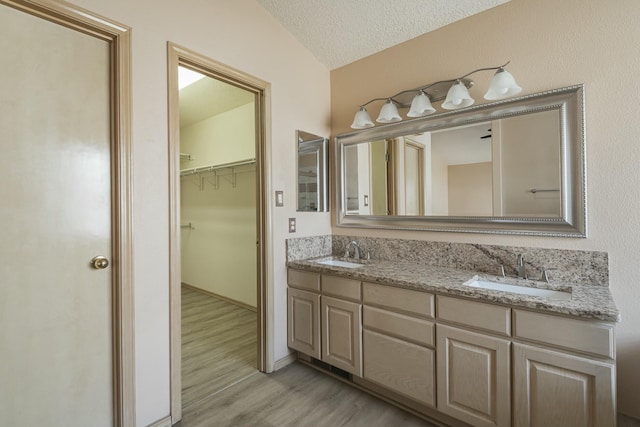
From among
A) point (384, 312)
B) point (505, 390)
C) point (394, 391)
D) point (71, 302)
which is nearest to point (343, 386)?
point (394, 391)

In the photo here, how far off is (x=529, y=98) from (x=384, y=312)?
1.53 m

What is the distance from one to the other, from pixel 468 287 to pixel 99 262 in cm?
186

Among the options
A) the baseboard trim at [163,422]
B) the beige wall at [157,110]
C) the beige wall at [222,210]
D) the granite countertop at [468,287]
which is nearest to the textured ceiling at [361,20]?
the beige wall at [157,110]

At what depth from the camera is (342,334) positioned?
208 cm

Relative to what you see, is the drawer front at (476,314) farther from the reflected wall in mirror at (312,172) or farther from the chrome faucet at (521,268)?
the reflected wall in mirror at (312,172)

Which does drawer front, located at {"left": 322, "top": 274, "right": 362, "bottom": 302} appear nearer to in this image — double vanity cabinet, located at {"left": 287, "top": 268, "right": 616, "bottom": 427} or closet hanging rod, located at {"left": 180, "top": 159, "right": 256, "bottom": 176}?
double vanity cabinet, located at {"left": 287, "top": 268, "right": 616, "bottom": 427}

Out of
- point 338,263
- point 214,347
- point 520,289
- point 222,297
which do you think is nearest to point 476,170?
point 520,289

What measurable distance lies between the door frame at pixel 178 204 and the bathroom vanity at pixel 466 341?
0.29 meters

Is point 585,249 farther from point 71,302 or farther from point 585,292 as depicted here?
point 71,302

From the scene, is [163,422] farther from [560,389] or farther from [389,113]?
[389,113]

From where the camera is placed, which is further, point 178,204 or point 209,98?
point 209,98

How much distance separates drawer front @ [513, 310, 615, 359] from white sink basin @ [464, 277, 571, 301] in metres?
0.25

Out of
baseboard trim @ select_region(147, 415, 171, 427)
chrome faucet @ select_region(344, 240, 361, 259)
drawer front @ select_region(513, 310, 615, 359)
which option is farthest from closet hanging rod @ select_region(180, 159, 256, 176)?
drawer front @ select_region(513, 310, 615, 359)

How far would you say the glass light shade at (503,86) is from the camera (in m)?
1.69
